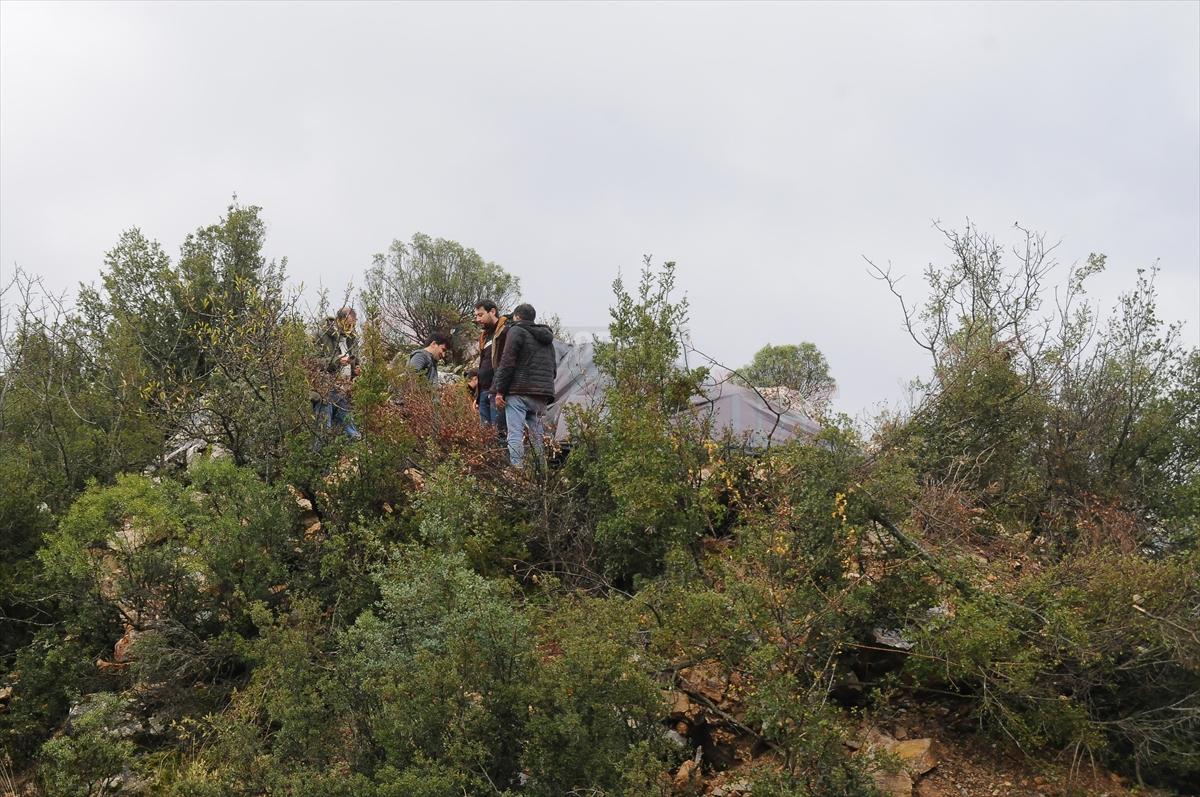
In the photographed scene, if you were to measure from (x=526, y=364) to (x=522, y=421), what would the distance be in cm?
46

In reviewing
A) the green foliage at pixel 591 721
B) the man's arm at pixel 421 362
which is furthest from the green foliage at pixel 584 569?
the man's arm at pixel 421 362

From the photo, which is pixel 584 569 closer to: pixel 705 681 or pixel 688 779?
pixel 705 681

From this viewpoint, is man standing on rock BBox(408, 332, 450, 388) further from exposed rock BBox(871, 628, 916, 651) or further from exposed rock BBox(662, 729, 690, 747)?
exposed rock BBox(871, 628, 916, 651)

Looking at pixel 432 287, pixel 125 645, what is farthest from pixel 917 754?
pixel 432 287

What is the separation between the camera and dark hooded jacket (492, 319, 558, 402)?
7.99 metres

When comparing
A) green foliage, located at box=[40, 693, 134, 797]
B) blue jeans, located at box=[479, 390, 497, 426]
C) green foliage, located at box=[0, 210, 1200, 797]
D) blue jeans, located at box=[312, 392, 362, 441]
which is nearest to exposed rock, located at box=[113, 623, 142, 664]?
green foliage, located at box=[0, 210, 1200, 797]

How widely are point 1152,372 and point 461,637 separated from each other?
7.10 meters

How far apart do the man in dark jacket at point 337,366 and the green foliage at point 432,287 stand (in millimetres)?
7815

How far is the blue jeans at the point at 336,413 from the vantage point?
816 cm

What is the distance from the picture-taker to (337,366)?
875 cm

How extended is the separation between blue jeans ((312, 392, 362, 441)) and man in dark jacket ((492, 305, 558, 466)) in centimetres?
120

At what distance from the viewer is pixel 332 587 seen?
6812 mm

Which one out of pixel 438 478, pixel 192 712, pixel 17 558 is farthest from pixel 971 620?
pixel 17 558

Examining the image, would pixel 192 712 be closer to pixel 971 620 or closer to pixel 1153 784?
pixel 971 620
